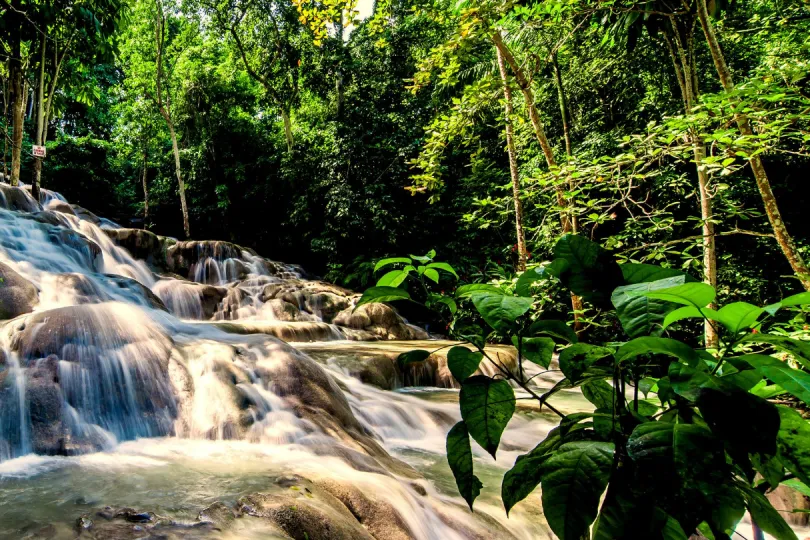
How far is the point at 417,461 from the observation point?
4082mm

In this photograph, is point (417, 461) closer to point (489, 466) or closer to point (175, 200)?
point (489, 466)

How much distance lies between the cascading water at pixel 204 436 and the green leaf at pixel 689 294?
193 centimetres

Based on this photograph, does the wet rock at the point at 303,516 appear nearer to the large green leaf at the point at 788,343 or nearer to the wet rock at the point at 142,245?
the large green leaf at the point at 788,343

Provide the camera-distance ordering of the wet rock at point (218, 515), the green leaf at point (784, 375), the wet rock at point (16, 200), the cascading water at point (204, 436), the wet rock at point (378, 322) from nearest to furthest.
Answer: the green leaf at point (784, 375), the wet rock at point (218, 515), the cascading water at point (204, 436), the wet rock at point (16, 200), the wet rock at point (378, 322)

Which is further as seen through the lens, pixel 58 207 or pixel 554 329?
pixel 58 207

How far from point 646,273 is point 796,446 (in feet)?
1.00

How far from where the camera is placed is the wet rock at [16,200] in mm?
10385

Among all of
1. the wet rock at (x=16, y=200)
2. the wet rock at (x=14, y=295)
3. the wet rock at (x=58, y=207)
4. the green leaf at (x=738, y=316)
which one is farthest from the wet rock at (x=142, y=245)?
the green leaf at (x=738, y=316)

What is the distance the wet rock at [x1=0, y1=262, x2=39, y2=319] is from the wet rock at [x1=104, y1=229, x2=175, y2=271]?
22.1 feet

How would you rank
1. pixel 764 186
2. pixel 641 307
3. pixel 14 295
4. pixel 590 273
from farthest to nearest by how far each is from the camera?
pixel 14 295 → pixel 764 186 → pixel 590 273 → pixel 641 307

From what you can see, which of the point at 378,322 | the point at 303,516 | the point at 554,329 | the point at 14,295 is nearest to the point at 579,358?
the point at 554,329

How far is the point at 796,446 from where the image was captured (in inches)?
23.1

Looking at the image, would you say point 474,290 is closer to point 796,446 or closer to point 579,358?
point 579,358

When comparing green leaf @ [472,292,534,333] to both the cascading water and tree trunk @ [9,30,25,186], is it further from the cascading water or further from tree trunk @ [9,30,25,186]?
tree trunk @ [9,30,25,186]
